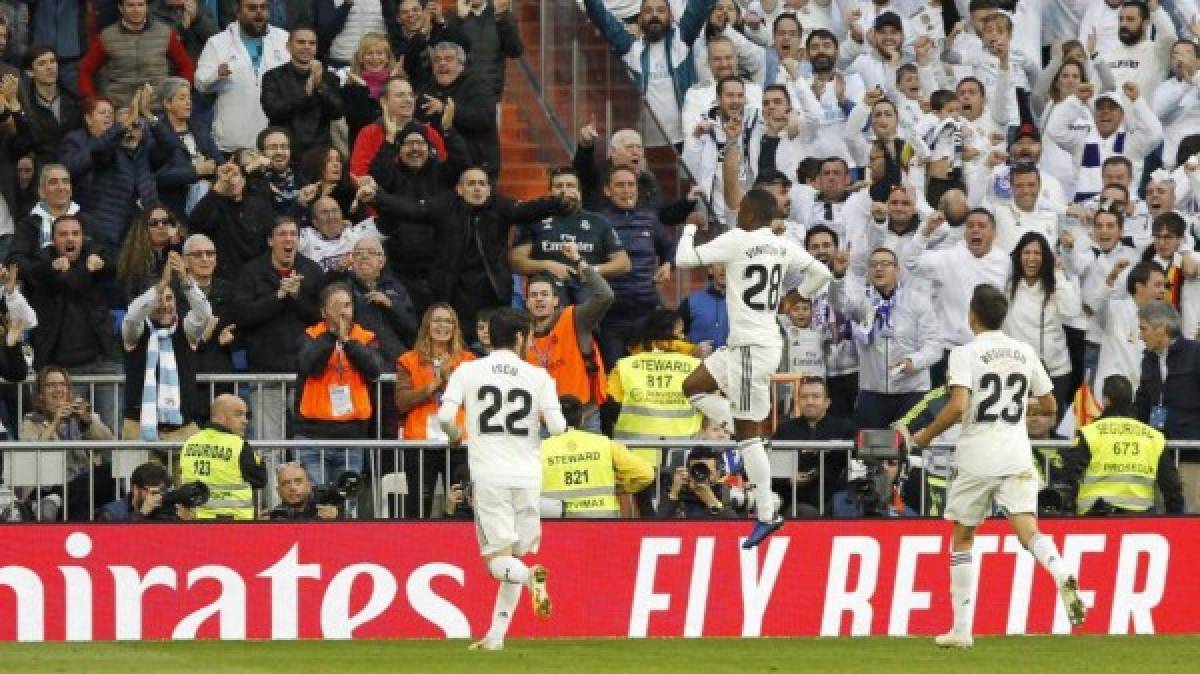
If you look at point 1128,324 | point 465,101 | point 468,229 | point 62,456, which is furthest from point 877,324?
point 62,456

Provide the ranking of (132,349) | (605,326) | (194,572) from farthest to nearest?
(605,326)
(132,349)
(194,572)

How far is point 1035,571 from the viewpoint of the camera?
21.0m

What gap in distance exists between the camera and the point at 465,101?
976 inches

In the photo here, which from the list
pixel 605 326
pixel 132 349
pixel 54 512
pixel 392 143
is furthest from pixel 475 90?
pixel 54 512

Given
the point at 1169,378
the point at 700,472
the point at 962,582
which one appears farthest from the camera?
the point at 1169,378

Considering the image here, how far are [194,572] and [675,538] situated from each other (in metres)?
3.28

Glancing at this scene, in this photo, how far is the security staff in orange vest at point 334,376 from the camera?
2169 cm

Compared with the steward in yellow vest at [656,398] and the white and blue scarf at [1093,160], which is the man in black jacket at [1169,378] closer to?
the steward in yellow vest at [656,398]

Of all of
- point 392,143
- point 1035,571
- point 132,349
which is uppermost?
point 392,143

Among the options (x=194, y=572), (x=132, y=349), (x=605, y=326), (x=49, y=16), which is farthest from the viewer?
(x=49, y=16)

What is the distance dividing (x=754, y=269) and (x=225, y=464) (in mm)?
4125

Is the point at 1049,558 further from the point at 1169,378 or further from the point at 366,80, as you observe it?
the point at 366,80

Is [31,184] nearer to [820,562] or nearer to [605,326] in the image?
[605,326]

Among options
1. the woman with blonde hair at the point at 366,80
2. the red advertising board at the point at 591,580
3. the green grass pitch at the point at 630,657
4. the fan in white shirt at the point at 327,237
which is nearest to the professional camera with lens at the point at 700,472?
the red advertising board at the point at 591,580
